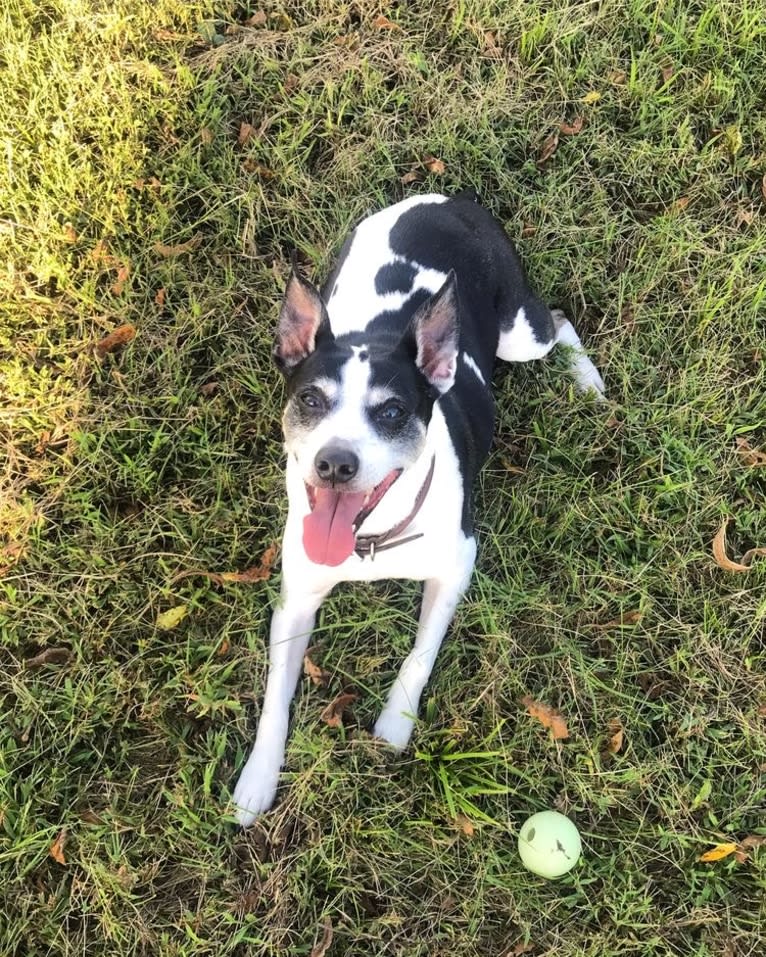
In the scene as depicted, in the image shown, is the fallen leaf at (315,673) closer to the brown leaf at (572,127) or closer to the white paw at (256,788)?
the white paw at (256,788)

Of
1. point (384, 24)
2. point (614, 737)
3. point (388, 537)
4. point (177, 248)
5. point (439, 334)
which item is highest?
point (384, 24)

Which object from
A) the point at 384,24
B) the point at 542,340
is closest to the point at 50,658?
the point at 542,340

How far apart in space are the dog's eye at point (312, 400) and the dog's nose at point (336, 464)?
218mm

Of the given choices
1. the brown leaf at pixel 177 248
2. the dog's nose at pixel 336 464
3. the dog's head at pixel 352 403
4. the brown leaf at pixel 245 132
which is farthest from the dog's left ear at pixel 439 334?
the brown leaf at pixel 245 132

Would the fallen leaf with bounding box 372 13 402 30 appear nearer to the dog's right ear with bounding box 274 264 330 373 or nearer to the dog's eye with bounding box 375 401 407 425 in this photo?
the dog's right ear with bounding box 274 264 330 373

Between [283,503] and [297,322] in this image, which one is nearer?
[297,322]

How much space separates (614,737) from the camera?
367 centimetres

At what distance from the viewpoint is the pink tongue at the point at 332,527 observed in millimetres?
2959

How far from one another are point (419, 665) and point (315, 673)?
1.56 feet

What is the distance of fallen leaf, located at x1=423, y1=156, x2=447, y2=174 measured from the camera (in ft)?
15.3

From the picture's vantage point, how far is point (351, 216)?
459 centimetres

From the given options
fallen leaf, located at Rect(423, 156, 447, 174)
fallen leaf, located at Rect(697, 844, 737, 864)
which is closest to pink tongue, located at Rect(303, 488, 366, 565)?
fallen leaf, located at Rect(697, 844, 737, 864)

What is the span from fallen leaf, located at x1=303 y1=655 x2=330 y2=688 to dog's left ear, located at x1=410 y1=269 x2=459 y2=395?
1396mm

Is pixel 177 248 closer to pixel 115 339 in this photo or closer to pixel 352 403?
pixel 115 339
